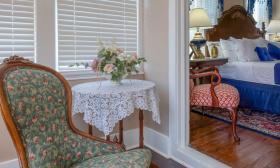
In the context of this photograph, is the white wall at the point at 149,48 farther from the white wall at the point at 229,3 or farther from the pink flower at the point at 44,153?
the white wall at the point at 229,3

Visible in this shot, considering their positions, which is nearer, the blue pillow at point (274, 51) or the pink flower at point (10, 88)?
the pink flower at point (10, 88)

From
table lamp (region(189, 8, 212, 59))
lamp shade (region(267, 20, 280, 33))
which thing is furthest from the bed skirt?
lamp shade (region(267, 20, 280, 33))

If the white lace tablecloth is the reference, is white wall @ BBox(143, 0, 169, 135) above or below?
above

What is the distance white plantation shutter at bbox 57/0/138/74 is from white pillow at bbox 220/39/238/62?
241cm

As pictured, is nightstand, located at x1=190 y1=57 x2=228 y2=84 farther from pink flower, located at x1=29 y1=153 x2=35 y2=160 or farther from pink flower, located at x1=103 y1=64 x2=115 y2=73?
pink flower, located at x1=29 y1=153 x2=35 y2=160

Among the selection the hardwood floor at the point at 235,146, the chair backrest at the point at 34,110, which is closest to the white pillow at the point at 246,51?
A: the hardwood floor at the point at 235,146

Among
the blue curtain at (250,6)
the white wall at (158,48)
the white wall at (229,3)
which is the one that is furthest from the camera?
the blue curtain at (250,6)

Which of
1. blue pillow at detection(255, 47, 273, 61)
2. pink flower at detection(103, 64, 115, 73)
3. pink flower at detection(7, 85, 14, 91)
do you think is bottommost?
pink flower at detection(7, 85, 14, 91)

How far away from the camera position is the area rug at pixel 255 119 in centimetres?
317

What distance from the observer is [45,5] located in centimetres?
226

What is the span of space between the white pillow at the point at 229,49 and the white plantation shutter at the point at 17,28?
11.5 ft

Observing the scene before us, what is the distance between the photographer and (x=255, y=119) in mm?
3592

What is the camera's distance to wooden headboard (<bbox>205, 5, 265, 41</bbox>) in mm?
4902

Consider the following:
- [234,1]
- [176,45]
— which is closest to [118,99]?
[176,45]
